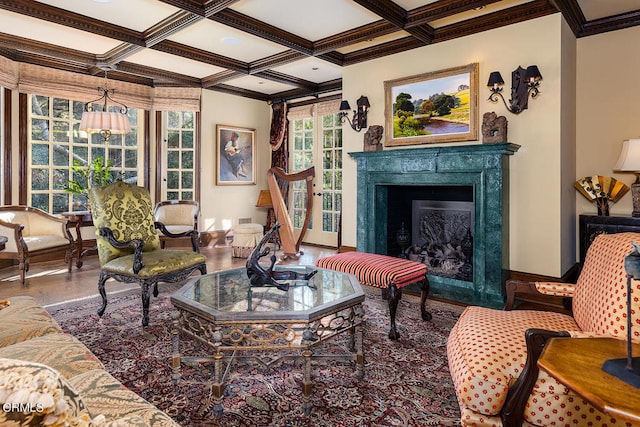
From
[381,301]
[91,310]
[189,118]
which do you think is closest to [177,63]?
[189,118]

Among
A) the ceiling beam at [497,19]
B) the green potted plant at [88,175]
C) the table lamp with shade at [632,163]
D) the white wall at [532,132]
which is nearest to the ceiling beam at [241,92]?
the green potted plant at [88,175]

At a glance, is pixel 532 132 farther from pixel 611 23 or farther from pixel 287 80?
pixel 287 80

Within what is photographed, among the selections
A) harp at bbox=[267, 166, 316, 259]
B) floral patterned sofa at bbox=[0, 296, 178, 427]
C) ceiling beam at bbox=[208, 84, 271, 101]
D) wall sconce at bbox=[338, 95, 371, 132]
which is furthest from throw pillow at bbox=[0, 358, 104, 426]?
ceiling beam at bbox=[208, 84, 271, 101]

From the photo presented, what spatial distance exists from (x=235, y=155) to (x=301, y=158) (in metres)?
1.20

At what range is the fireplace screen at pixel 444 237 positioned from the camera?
4430mm

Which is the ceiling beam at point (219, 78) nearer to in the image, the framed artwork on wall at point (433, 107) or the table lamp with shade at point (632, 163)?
the framed artwork on wall at point (433, 107)

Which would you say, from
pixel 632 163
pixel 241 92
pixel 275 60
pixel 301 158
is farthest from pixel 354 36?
pixel 241 92

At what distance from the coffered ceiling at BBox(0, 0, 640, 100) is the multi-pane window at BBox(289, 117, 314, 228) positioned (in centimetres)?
144

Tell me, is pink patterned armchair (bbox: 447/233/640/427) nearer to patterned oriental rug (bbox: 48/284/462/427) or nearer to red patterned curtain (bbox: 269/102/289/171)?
patterned oriental rug (bbox: 48/284/462/427)

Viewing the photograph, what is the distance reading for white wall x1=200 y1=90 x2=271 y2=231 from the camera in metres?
6.76

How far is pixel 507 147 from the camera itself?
367cm

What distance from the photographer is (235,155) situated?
714 cm

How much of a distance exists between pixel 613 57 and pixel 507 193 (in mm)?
1738

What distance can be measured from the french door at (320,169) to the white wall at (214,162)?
62 centimetres
